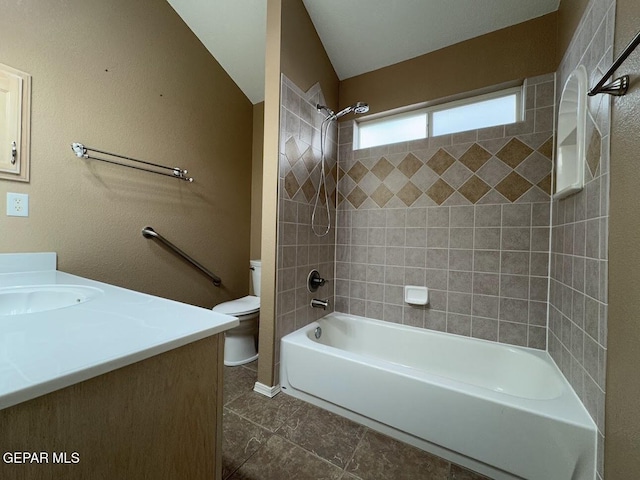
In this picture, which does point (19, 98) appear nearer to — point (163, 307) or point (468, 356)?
point (163, 307)

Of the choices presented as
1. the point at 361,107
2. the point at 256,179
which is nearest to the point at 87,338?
the point at 361,107

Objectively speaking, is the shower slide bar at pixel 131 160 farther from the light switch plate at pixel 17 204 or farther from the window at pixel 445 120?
the window at pixel 445 120

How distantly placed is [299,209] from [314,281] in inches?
21.4

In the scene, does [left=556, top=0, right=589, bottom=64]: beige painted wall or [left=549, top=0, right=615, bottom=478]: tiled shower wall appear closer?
[left=549, top=0, right=615, bottom=478]: tiled shower wall

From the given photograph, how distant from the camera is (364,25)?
5.70 ft

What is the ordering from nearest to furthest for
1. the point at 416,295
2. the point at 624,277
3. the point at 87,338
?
the point at 87,338
the point at 624,277
the point at 416,295

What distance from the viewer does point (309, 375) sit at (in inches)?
58.2

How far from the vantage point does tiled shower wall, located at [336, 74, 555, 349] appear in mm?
1507

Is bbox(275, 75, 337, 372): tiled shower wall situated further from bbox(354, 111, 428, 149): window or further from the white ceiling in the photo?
the white ceiling

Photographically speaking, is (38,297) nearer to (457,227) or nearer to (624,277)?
(624,277)

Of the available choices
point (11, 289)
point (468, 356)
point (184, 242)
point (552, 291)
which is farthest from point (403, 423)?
point (184, 242)

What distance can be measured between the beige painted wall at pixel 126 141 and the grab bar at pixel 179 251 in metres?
0.05

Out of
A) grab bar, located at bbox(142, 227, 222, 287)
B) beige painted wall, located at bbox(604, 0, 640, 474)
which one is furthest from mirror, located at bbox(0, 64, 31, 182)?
beige painted wall, located at bbox(604, 0, 640, 474)

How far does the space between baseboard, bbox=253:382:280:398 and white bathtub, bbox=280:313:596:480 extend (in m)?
0.06
